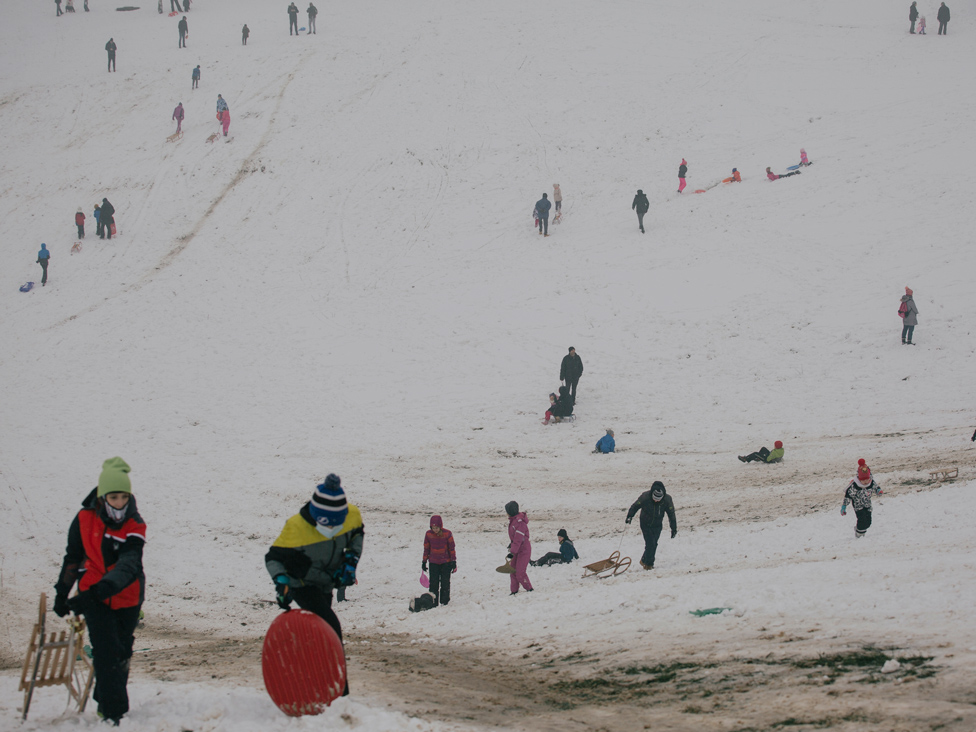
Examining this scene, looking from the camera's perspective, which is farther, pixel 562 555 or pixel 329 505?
pixel 562 555

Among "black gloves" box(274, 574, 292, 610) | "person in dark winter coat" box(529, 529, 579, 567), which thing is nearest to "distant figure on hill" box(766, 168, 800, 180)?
"person in dark winter coat" box(529, 529, 579, 567)

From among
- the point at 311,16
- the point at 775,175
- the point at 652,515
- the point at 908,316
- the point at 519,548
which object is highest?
the point at 311,16

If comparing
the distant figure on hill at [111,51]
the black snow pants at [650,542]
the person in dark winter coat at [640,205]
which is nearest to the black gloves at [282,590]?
the black snow pants at [650,542]

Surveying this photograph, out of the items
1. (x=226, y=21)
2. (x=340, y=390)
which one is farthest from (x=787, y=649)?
(x=226, y=21)

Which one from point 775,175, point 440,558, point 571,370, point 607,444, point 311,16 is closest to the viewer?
point 440,558

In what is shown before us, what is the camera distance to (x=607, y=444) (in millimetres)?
16609

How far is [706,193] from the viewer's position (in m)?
28.5

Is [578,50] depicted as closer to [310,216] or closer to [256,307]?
[310,216]

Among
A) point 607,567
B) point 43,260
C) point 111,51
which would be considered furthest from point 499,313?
point 111,51

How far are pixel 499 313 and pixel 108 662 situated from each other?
63.1 ft

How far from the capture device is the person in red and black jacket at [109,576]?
5234mm

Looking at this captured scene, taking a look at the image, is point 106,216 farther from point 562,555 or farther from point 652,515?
point 652,515

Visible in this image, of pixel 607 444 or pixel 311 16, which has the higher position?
pixel 311 16

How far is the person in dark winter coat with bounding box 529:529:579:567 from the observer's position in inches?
473
